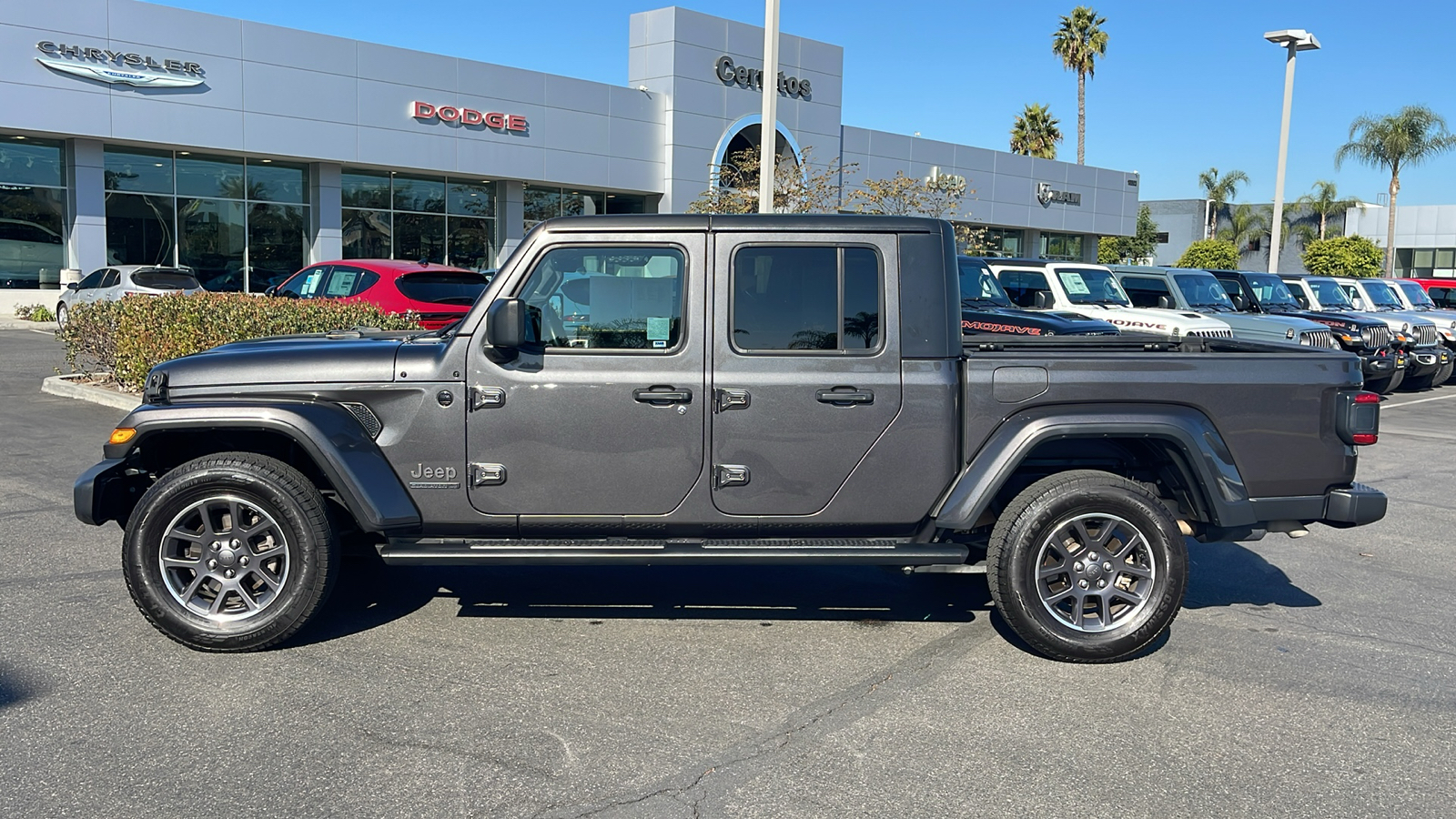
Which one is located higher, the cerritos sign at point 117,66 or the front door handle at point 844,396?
the cerritos sign at point 117,66

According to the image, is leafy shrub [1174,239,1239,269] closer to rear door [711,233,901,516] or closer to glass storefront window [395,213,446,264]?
glass storefront window [395,213,446,264]

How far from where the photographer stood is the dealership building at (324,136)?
24.8 meters

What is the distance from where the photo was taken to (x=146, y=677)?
4734mm

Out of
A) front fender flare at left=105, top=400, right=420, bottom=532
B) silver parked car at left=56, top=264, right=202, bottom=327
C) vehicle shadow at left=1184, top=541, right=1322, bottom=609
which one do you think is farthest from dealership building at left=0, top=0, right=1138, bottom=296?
front fender flare at left=105, top=400, right=420, bottom=532

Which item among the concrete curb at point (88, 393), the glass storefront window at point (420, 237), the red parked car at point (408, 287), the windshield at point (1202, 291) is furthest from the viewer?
the glass storefront window at point (420, 237)

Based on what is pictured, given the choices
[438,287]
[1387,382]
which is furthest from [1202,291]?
[438,287]

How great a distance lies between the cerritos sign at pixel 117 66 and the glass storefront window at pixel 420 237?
6485mm

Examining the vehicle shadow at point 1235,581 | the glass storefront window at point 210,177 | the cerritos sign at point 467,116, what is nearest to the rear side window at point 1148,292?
the vehicle shadow at point 1235,581

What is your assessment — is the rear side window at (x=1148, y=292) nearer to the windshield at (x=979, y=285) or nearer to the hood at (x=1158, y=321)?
the hood at (x=1158, y=321)

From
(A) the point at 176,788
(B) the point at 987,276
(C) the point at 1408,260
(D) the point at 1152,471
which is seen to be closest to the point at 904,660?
(D) the point at 1152,471

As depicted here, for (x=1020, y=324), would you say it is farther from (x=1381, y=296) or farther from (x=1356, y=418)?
(x=1381, y=296)

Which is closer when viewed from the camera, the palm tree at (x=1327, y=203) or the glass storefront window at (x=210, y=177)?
the glass storefront window at (x=210, y=177)

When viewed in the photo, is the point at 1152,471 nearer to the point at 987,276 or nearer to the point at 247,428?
the point at 247,428

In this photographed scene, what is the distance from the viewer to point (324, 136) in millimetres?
27594
